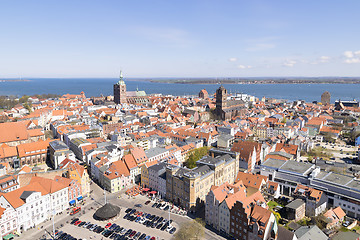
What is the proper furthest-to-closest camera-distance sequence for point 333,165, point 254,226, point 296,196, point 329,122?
1. point 329,122
2. point 333,165
3. point 296,196
4. point 254,226

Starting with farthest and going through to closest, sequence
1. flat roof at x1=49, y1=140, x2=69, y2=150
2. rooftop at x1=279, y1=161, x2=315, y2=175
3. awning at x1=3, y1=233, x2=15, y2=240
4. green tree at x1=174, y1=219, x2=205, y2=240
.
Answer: flat roof at x1=49, y1=140, x2=69, y2=150 < rooftop at x1=279, y1=161, x2=315, y2=175 < awning at x1=3, y1=233, x2=15, y2=240 < green tree at x1=174, y1=219, x2=205, y2=240

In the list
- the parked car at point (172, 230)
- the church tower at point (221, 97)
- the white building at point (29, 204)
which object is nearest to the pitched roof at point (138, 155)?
the white building at point (29, 204)

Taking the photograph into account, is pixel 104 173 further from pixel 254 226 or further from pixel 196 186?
pixel 254 226

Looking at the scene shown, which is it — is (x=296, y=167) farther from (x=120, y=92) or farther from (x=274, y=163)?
(x=120, y=92)

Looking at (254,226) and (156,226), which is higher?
(254,226)

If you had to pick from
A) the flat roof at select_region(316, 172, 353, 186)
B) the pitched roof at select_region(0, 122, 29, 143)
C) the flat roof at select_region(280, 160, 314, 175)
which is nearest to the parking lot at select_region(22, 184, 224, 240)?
the flat roof at select_region(280, 160, 314, 175)

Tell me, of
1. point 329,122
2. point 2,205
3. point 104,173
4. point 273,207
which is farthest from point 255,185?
point 329,122

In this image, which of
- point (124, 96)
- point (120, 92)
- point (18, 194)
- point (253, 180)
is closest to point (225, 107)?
point (124, 96)

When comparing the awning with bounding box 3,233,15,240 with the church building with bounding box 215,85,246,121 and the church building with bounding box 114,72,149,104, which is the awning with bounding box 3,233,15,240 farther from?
the church building with bounding box 114,72,149,104

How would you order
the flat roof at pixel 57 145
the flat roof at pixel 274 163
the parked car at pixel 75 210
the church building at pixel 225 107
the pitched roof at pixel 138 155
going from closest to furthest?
the parked car at pixel 75 210
the flat roof at pixel 274 163
the pitched roof at pixel 138 155
the flat roof at pixel 57 145
the church building at pixel 225 107

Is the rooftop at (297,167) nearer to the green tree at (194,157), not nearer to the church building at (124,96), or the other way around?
the green tree at (194,157)

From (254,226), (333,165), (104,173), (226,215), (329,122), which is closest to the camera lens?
(254,226)
